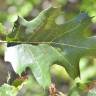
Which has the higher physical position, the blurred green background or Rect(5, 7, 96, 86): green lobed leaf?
the blurred green background

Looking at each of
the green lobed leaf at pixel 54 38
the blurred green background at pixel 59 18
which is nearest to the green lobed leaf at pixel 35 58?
the green lobed leaf at pixel 54 38

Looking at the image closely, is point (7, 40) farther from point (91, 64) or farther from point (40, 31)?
point (91, 64)

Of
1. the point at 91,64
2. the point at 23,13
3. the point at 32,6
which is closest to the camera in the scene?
the point at 91,64

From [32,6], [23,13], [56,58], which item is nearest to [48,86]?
[56,58]

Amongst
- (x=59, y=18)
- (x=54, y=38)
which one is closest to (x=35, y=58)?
(x=54, y=38)

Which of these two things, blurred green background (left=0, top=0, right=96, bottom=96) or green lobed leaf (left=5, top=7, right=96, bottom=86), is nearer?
green lobed leaf (left=5, top=7, right=96, bottom=86)

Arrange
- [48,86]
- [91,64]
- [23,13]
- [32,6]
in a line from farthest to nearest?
[32,6]
[23,13]
[91,64]
[48,86]

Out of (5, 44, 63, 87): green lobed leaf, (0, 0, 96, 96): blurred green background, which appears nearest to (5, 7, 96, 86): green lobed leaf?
(5, 44, 63, 87): green lobed leaf

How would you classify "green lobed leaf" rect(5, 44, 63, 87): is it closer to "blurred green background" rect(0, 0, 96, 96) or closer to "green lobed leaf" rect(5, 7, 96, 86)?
"green lobed leaf" rect(5, 7, 96, 86)

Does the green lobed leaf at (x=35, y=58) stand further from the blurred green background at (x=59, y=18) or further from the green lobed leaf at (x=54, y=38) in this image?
the blurred green background at (x=59, y=18)
